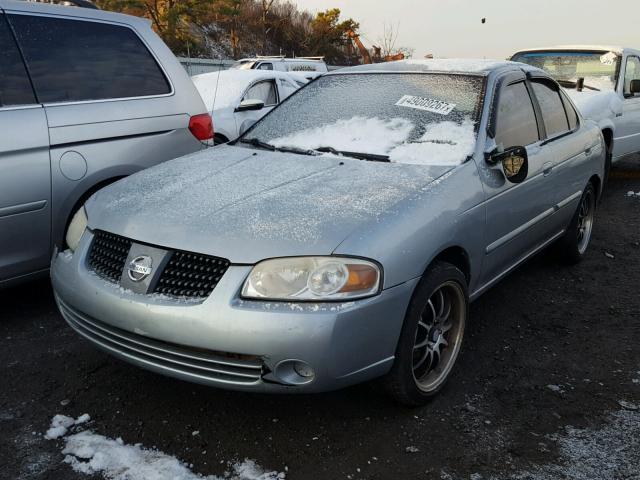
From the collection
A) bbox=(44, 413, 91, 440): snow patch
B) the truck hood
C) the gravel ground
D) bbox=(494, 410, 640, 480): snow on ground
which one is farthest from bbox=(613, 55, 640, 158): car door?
bbox=(44, 413, 91, 440): snow patch

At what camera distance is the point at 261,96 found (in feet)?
28.0

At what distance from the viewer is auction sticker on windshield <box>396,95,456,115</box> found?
10.9 ft

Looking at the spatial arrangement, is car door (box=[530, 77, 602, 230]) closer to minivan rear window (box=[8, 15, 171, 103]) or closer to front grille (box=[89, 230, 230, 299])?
front grille (box=[89, 230, 230, 299])

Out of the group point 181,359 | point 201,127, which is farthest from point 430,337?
point 201,127

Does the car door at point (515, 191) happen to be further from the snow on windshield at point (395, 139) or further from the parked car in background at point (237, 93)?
the parked car in background at point (237, 93)

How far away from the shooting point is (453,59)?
3.93 metres

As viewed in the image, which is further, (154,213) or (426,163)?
(426,163)

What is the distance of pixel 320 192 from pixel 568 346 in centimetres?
179

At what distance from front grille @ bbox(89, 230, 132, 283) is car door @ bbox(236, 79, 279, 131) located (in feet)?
17.2

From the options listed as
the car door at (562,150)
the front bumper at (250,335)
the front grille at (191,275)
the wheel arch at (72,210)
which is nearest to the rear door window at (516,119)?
the car door at (562,150)

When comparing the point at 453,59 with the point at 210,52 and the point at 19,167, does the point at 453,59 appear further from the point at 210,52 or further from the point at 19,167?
the point at 210,52

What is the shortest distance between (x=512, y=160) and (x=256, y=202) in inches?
54.4

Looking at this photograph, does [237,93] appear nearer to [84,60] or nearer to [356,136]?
[84,60]

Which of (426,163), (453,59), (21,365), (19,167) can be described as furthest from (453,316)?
(19,167)
